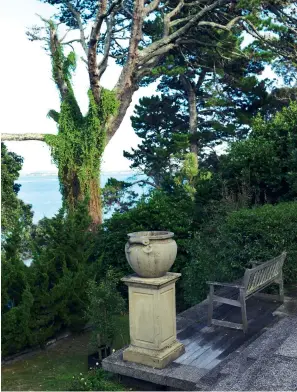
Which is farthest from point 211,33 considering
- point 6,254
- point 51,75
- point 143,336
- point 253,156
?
point 143,336

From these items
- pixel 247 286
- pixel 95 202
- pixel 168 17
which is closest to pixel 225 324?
pixel 247 286

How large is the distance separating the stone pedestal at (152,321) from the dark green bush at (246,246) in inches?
114

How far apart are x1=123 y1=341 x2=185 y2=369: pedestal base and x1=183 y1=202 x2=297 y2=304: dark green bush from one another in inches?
111

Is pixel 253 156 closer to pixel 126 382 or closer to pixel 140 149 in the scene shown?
pixel 126 382

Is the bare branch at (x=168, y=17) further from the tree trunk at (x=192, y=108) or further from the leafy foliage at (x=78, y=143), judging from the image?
the tree trunk at (x=192, y=108)

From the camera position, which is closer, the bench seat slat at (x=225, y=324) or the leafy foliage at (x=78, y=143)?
the bench seat slat at (x=225, y=324)

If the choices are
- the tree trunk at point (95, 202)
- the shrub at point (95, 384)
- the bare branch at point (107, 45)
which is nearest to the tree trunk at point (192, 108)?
the bare branch at point (107, 45)

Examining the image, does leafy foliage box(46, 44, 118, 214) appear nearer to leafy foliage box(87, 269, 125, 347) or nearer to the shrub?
leafy foliage box(87, 269, 125, 347)

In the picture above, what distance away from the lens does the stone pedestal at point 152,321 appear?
4.72 meters

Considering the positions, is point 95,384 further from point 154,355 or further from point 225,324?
point 225,324

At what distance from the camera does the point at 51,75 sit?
15.3 m

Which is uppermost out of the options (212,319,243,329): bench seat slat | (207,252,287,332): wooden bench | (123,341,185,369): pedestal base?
(207,252,287,332): wooden bench

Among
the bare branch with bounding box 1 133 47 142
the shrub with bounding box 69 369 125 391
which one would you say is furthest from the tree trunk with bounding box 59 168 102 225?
the shrub with bounding box 69 369 125 391

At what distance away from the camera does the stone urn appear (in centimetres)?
461
